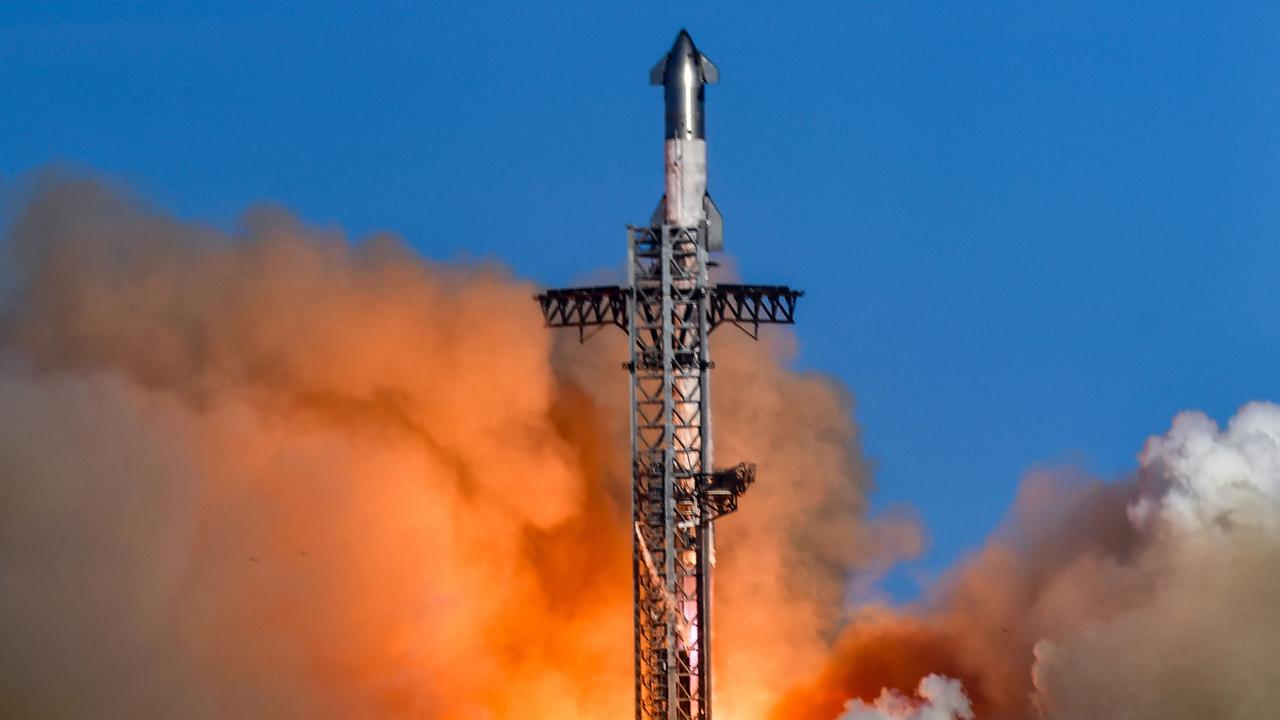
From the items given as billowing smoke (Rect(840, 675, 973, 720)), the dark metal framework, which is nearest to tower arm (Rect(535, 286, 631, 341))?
the dark metal framework

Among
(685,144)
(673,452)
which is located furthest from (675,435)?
(685,144)

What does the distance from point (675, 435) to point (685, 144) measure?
562 centimetres

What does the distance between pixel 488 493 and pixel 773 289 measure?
26.5ft

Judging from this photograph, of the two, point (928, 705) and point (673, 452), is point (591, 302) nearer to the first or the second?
point (673, 452)

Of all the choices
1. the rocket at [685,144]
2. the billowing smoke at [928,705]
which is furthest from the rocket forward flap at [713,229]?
the billowing smoke at [928,705]

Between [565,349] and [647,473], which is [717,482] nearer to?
[647,473]

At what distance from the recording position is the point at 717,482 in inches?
2975

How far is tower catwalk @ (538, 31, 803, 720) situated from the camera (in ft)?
247

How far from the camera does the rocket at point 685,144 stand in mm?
77125

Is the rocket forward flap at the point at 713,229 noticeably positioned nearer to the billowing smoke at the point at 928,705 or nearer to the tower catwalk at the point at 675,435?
the tower catwalk at the point at 675,435

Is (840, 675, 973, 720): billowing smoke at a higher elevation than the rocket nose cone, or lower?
lower

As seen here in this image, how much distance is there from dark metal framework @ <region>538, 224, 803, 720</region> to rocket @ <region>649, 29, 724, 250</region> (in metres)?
0.67

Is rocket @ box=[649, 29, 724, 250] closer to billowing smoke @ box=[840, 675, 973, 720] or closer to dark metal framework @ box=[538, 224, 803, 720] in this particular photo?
dark metal framework @ box=[538, 224, 803, 720]

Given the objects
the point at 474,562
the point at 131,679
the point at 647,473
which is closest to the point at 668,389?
the point at 647,473
